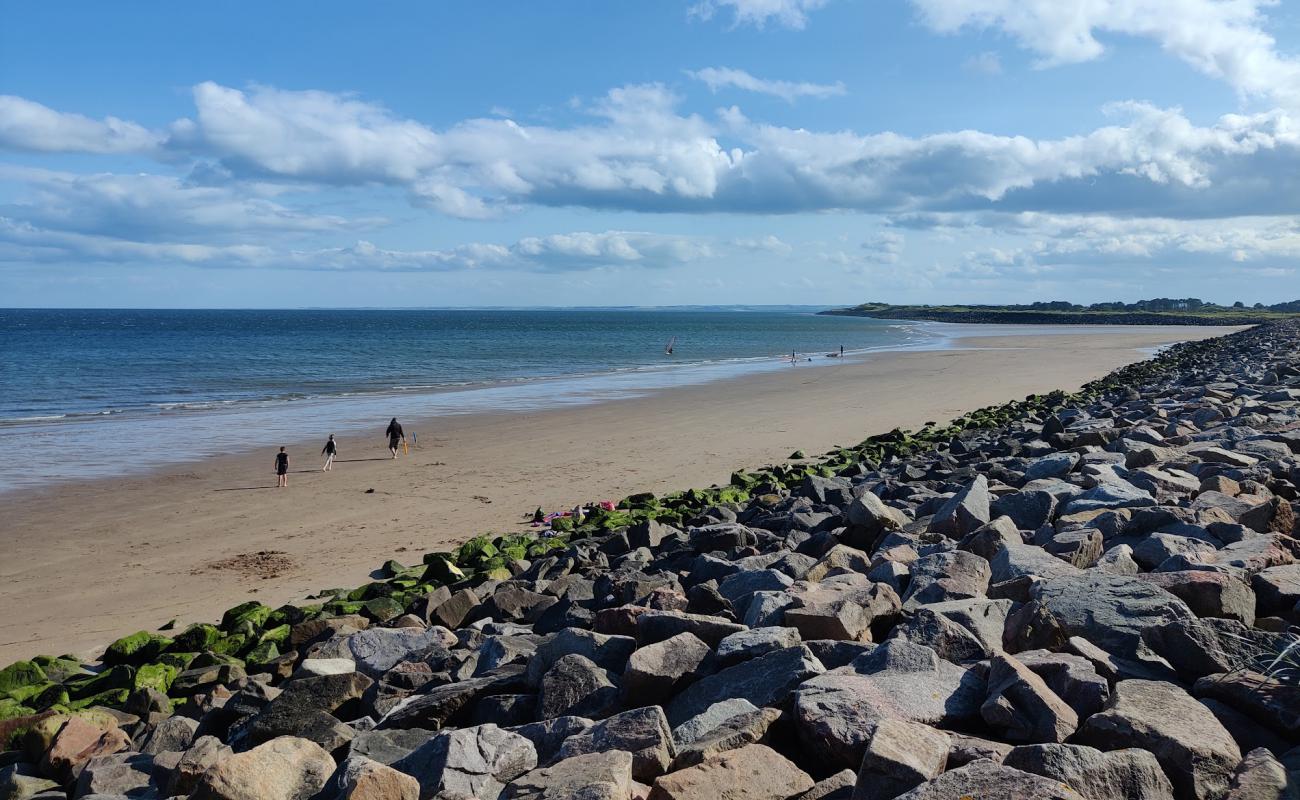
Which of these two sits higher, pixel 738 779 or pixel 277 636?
pixel 738 779

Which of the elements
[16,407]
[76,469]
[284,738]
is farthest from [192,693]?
[16,407]

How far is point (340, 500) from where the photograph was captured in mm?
16250

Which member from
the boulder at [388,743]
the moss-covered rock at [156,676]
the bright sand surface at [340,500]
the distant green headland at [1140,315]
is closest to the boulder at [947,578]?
the boulder at [388,743]

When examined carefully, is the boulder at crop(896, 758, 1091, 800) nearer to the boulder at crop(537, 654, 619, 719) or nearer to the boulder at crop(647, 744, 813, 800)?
the boulder at crop(647, 744, 813, 800)

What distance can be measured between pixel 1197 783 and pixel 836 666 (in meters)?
1.68

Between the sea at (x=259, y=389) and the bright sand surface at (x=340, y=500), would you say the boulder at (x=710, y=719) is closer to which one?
the bright sand surface at (x=340, y=500)

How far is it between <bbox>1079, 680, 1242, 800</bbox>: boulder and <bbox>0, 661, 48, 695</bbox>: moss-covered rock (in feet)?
25.5

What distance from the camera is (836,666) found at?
452cm

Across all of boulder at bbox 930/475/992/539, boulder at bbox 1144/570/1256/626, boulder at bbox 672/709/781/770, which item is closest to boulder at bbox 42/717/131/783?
boulder at bbox 672/709/781/770

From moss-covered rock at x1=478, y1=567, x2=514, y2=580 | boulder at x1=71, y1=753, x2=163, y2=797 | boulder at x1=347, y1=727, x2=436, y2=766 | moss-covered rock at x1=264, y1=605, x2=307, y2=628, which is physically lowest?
moss-covered rock at x1=264, y1=605, x2=307, y2=628

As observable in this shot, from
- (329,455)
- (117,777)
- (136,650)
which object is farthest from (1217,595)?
(329,455)

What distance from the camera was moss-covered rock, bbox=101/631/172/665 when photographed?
8039mm

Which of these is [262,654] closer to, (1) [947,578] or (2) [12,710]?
(2) [12,710]

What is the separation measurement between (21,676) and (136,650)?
853mm
